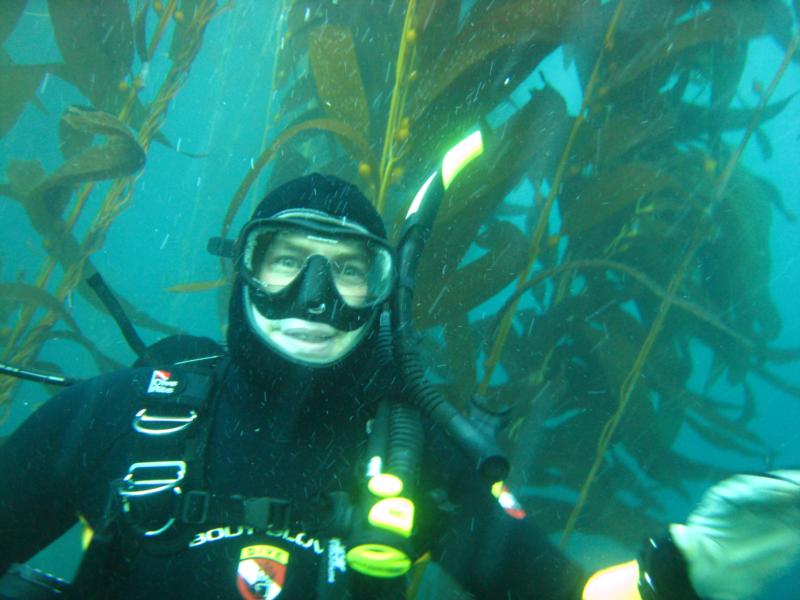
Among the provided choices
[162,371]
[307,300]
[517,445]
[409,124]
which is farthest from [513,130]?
[162,371]

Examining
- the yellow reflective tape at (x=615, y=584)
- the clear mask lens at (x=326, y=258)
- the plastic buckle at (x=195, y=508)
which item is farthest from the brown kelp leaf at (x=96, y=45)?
the yellow reflective tape at (x=615, y=584)

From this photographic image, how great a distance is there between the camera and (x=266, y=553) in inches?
61.6

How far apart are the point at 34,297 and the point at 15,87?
4.43ft

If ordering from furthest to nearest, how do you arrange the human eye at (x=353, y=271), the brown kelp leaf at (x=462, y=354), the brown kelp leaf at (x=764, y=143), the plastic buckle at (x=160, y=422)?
the brown kelp leaf at (x=764, y=143) → the brown kelp leaf at (x=462, y=354) → the human eye at (x=353, y=271) → the plastic buckle at (x=160, y=422)

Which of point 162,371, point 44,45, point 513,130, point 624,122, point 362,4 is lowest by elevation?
point 162,371

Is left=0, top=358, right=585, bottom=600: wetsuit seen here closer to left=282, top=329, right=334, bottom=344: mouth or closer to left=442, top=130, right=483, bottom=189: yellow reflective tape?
left=282, top=329, right=334, bottom=344: mouth

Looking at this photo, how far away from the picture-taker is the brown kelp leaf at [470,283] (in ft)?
9.29

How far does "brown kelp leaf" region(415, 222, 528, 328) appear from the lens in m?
2.83

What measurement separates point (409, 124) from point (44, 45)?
13.6 m

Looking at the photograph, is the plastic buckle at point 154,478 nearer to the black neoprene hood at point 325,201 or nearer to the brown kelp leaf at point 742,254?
the black neoprene hood at point 325,201

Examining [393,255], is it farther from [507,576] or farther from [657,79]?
[657,79]

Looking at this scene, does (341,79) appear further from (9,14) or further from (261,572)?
(261,572)

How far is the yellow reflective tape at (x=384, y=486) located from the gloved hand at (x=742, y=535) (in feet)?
2.45

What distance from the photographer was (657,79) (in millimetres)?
3191
